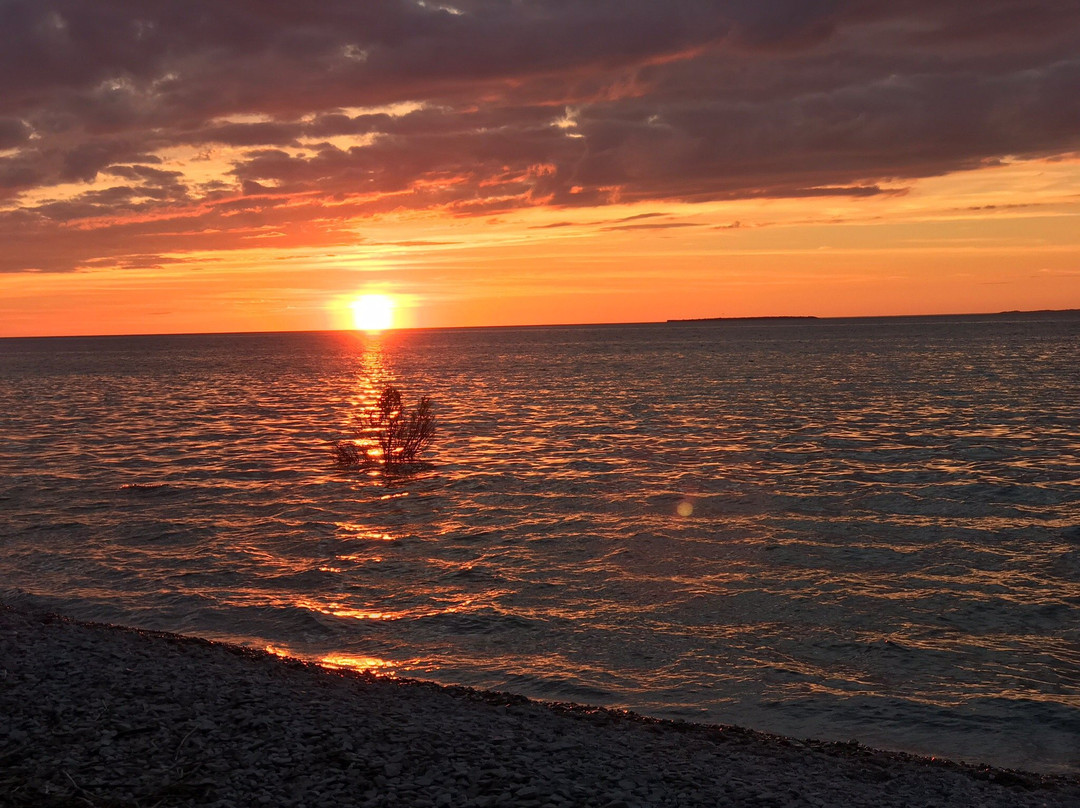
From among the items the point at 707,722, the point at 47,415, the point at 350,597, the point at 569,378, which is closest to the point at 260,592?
the point at 350,597

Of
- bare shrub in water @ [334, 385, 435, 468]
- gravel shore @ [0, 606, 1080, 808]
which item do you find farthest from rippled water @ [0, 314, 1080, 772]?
gravel shore @ [0, 606, 1080, 808]

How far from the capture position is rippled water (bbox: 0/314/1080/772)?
1265 centimetres

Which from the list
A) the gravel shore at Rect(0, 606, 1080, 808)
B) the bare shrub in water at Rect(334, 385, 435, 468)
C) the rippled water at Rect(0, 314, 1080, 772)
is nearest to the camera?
the gravel shore at Rect(0, 606, 1080, 808)

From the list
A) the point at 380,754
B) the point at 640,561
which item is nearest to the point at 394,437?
the point at 640,561

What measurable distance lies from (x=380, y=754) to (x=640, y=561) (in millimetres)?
11079

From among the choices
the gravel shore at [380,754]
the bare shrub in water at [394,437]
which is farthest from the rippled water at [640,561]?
the gravel shore at [380,754]

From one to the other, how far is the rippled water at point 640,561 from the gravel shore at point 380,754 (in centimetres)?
140

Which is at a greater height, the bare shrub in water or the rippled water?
the bare shrub in water

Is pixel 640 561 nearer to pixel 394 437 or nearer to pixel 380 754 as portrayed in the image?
pixel 380 754

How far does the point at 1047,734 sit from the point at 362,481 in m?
23.6

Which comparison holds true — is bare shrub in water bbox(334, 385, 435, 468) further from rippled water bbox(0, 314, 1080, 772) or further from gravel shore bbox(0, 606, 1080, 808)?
gravel shore bbox(0, 606, 1080, 808)

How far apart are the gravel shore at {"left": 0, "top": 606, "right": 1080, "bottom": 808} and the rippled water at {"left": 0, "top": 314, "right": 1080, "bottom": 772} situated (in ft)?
4.59

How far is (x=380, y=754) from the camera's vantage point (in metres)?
9.01

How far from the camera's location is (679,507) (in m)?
24.9
